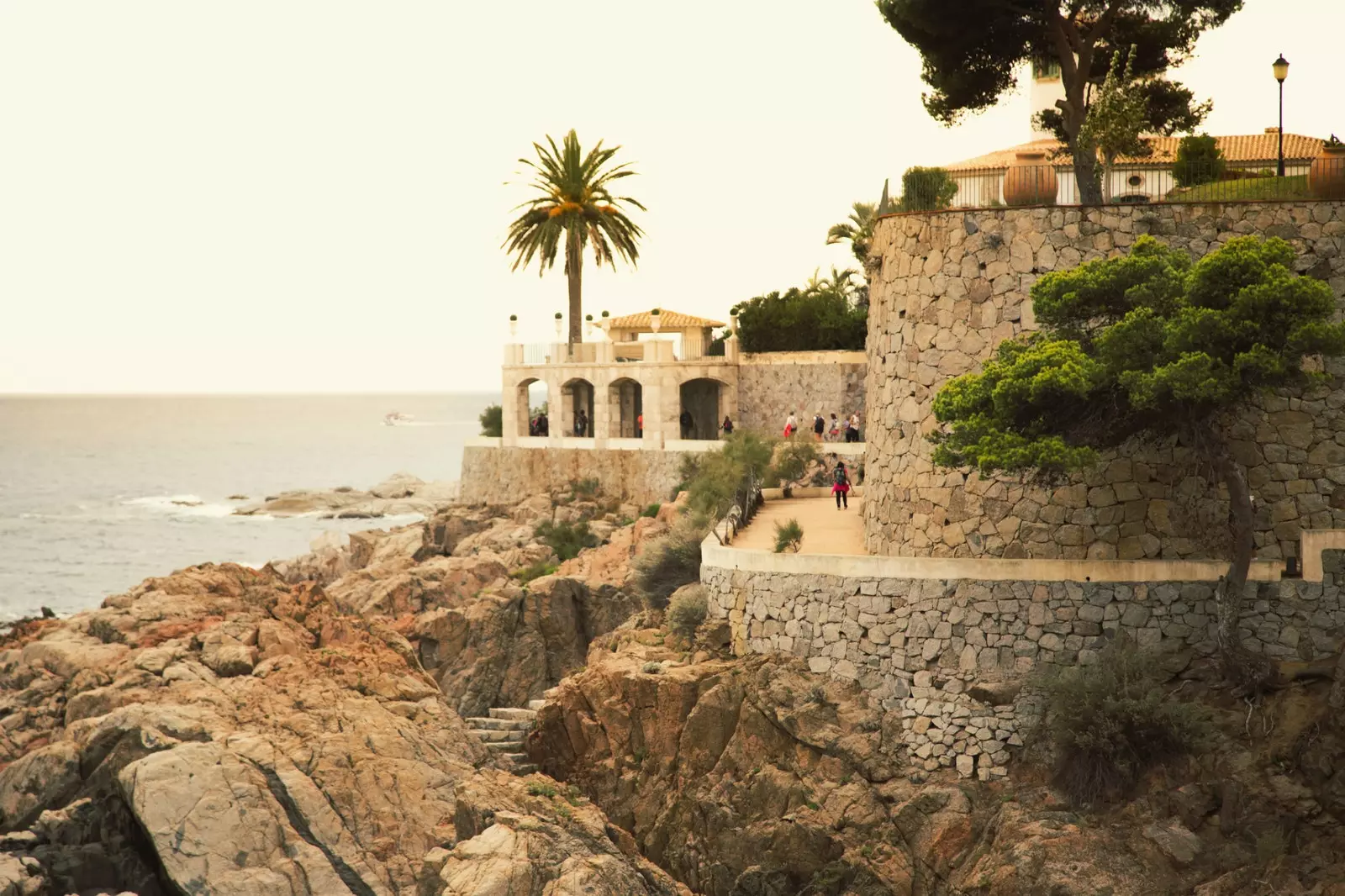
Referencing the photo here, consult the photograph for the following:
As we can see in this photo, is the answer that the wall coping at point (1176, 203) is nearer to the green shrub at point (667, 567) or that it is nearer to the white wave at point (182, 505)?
the green shrub at point (667, 567)

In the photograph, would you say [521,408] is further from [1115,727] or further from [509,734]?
[1115,727]

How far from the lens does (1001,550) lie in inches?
976

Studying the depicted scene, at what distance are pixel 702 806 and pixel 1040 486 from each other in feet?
23.8

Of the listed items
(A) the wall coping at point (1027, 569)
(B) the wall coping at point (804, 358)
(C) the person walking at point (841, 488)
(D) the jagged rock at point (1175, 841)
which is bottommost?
(D) the jagged rock at point (1175, 841)

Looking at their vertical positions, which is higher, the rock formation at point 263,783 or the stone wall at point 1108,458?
the stone wall at point 1108,458

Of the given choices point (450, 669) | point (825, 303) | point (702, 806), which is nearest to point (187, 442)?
point (825, 303)

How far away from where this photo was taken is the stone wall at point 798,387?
45875mm

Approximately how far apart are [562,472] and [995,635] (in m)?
27.0

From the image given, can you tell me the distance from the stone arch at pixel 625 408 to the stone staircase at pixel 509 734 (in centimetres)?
1897

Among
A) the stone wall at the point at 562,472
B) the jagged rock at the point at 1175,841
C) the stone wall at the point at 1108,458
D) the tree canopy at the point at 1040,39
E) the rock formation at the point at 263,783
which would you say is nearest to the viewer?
the jagged rock at the point at 1175,841

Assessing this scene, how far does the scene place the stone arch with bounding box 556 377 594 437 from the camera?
51.2 meters

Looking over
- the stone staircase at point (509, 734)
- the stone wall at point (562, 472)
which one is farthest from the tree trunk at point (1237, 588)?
the stone wall at point (562, 472)

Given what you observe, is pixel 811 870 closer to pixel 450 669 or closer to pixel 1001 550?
pixel 1001 550

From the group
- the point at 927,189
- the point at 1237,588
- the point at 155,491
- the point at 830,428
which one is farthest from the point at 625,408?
the point at 155,491
